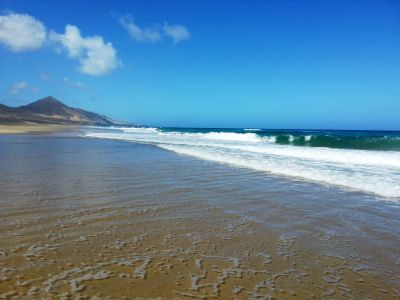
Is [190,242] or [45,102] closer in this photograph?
[190,242]

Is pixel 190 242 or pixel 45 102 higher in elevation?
pixel 45 102

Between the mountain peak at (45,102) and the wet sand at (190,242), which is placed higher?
the mountain peak at (45,102)

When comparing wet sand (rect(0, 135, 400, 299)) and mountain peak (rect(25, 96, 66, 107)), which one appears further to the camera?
mountain peak (rect(25, 96, 66, 107))

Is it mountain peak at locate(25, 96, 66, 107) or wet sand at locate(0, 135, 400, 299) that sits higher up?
mountain peak at locate(25, 96, 66, 107)

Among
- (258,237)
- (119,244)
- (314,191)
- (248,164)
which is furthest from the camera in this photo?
(248,164)

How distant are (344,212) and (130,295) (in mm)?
4839

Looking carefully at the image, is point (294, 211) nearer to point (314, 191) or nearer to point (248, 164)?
point (314, 191)

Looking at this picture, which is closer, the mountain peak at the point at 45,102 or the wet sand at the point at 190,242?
the wet sand at the point at 190,242

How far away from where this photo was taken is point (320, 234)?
16.3 feet

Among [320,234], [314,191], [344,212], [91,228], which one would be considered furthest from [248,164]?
[91,228]

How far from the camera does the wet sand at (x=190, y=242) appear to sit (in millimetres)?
3088

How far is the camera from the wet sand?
3088mm

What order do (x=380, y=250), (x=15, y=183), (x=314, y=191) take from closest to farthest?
(x=380, y=250)
(x=15, y=183)
(x=314, y=191)

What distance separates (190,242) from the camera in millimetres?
4324
